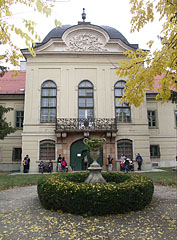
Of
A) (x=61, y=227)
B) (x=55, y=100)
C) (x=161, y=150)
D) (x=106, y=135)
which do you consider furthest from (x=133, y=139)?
(x=61, y=227)

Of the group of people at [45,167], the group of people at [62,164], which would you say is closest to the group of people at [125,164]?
the group of people at [62,164]

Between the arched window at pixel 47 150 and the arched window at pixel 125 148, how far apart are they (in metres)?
6.53

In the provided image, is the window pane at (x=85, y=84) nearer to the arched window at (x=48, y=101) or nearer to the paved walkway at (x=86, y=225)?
the arched window at (x=48, y=101)

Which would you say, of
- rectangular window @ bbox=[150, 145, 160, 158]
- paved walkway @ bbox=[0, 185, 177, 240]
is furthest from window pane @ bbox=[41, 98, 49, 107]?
paved walkway @ bbox=[0, 185, 177, 240]

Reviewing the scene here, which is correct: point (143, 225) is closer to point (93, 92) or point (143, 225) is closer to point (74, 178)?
point (74, 178)

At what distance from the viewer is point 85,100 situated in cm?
2144

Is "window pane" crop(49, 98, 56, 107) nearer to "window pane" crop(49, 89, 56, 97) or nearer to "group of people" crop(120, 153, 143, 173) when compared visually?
"window pane" crop(49, 89, 56, 97)

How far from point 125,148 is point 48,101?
9.22 metres

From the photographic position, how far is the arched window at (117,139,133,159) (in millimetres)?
20500

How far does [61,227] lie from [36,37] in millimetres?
4185

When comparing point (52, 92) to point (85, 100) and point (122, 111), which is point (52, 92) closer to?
point (85, 100)

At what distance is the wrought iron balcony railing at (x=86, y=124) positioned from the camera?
1984 centimetres

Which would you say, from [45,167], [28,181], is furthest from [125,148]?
[28,181]

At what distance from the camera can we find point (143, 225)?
4.85m
